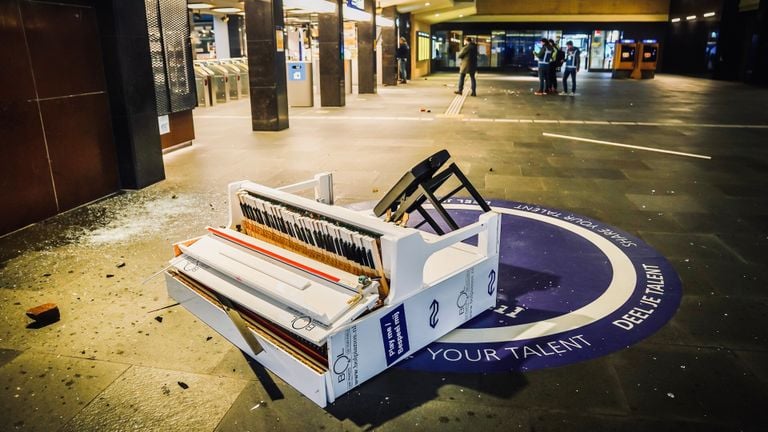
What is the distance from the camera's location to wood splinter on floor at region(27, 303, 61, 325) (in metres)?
3.43

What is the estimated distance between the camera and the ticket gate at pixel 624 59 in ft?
88.8

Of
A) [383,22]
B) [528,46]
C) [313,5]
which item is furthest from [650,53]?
[313,5]

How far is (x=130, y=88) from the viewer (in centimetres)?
652

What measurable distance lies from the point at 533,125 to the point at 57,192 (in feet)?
30.6

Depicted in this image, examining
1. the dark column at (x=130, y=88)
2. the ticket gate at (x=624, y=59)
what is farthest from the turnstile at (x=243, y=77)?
the ticket gate at (x=624, y=59)

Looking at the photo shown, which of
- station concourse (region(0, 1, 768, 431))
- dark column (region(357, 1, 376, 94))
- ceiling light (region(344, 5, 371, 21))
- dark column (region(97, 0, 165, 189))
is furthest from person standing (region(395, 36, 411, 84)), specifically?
dark column (region(97, 0, 165, 189))

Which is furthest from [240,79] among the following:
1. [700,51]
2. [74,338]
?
[700,51]

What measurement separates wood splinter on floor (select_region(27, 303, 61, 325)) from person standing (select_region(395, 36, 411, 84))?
22697 millimetres

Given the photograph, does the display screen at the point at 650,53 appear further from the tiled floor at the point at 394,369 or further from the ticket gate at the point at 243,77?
the ticket gate at the point at 243,77

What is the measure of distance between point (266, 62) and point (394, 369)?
9401 mm

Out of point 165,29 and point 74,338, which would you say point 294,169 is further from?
point 74,338

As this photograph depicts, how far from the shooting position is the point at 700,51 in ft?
98.3

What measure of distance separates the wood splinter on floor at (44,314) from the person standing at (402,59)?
22.7 metres

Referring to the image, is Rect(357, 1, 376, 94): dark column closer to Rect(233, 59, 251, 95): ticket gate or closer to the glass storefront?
Rect(233, 59, 251, 95): ticket gate
